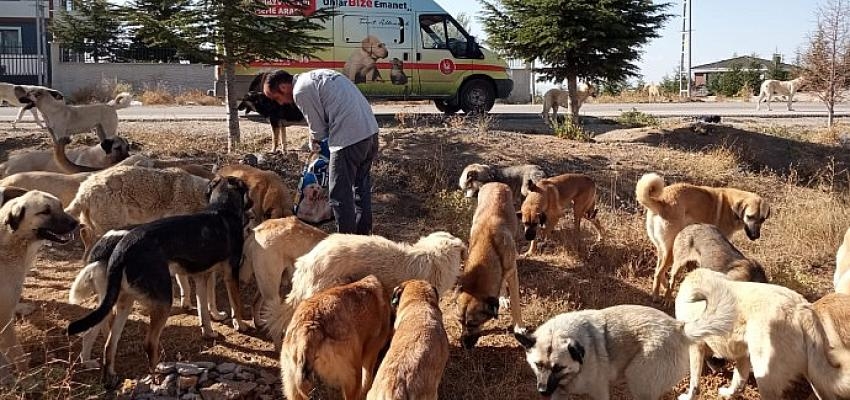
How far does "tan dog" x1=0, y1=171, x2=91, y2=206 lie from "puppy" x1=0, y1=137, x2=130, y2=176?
43.1 inches

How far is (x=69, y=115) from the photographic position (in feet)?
43.3

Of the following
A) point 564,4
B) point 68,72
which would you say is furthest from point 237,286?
point 68,72

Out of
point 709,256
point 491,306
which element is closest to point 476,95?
point 709,256

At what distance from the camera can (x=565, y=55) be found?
15.5m

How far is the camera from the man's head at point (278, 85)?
7.46m

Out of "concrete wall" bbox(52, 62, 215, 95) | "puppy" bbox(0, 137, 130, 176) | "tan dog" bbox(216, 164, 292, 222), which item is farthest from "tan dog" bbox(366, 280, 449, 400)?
"concrete wall" bbox(52, 62, 215, 95)

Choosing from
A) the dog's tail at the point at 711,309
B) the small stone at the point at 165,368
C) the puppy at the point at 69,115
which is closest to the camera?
the dog's tail at the point at 711,309

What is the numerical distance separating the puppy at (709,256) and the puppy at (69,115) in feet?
32.3

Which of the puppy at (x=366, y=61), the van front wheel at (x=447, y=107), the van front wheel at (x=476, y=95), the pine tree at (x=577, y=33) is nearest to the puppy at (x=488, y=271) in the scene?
the pine tree at (x=577, y=33)

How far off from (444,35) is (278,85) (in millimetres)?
12897

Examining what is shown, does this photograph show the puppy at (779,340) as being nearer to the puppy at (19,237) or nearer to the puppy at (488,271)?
the puppy at (488,271)

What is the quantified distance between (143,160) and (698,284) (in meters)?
6.60

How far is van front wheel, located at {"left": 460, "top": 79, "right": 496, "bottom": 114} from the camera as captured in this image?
20016mm

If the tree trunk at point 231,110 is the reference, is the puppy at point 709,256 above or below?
below
